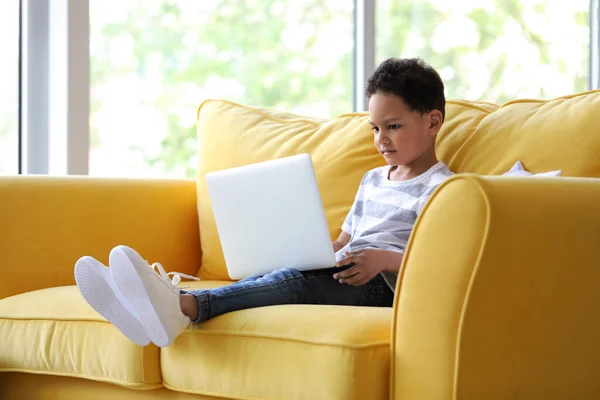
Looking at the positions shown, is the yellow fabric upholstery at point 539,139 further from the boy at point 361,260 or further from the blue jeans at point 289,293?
the blue jeans at point 289,293

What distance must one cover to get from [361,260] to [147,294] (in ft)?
1.52

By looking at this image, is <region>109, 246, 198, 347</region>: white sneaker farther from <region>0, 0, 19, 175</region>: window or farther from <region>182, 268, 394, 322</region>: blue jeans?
<region>0, 0, 19, 175</region>: window

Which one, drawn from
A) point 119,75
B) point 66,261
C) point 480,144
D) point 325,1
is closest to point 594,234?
point 480,144

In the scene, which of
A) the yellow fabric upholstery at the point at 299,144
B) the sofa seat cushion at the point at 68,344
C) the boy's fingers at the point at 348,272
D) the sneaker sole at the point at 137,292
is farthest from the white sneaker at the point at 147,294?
the yellow fabric upholstery at the point at 299,144

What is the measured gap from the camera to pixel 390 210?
1920 mm

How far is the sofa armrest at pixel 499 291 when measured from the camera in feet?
4.15

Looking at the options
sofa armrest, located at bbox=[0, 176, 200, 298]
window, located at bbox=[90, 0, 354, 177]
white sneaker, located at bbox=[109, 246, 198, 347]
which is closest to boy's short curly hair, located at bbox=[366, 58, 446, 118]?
sofa armrest, located at bbox=[0, 176, 200, 298]

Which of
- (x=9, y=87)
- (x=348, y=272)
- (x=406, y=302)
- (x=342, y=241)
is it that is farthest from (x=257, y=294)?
(x=9, y=87)

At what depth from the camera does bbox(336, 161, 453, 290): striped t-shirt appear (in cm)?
187

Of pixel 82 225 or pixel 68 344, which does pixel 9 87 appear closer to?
pixel 82 225

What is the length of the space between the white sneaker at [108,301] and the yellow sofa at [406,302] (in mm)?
91

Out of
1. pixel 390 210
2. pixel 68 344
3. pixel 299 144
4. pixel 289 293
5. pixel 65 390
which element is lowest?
pixel 65 390

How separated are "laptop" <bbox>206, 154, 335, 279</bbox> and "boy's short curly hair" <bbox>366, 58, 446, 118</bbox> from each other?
449 millimetres

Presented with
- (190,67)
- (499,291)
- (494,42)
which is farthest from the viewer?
(494,42)
